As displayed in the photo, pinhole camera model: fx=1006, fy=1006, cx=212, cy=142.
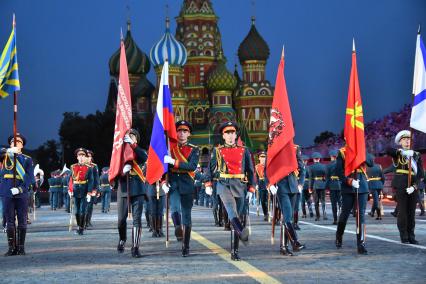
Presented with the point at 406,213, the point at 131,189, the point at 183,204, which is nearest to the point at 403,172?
the point at 406,213

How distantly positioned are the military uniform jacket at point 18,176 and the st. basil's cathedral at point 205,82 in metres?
105

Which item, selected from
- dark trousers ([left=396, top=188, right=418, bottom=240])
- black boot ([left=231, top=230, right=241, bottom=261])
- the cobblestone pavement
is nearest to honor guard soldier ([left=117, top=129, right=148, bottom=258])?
the cobblestone pavement

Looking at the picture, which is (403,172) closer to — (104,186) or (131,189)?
(131,189)

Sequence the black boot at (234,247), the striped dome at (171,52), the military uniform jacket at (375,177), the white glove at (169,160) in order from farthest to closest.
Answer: the striped dome at (171,52) < the military uniform jacket at (375,177) < the white glove at (169,160) < the black boot at (234,247)

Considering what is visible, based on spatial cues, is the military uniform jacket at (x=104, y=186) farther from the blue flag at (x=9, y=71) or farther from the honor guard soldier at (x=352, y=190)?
the honor guard soldier at (x=352, y=190)

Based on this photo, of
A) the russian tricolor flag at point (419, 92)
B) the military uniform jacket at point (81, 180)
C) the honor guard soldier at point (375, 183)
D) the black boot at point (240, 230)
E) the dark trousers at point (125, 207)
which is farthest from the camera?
the honor guard soldier at point (375, 183)

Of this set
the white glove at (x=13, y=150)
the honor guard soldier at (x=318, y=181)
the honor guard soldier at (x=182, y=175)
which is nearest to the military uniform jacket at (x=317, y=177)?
the honor guard soldier at (x=318, y=181)

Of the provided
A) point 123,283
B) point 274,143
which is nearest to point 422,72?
point 274,143

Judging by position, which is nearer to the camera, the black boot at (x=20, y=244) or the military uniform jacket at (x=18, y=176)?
the black boot at (x=20, y=244)

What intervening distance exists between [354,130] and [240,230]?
117 inches

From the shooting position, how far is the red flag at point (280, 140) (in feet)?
48.5

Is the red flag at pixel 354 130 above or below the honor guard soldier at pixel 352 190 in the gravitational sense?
above

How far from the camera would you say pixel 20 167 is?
50.2 ft

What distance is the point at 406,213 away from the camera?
15.7 m
